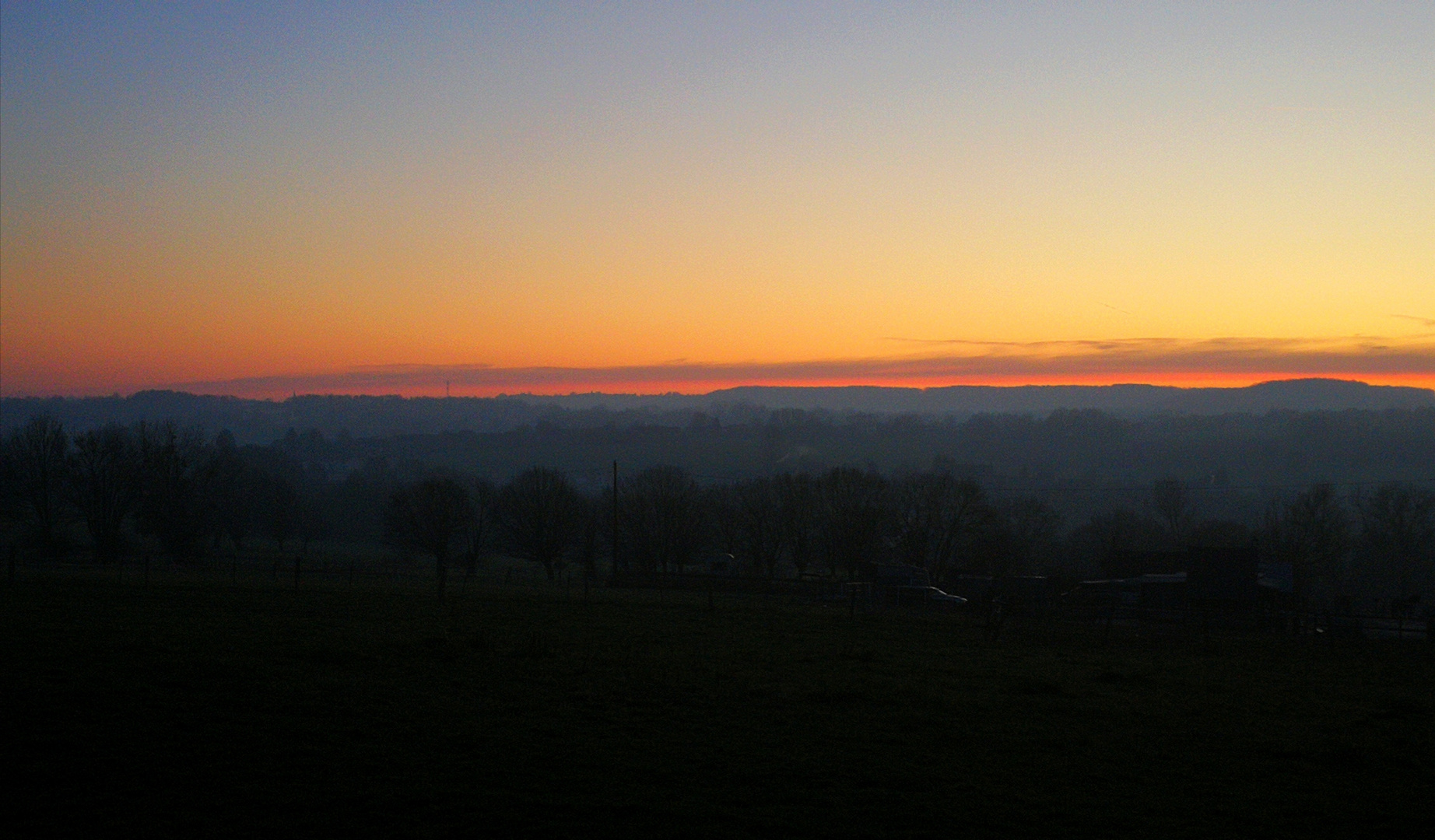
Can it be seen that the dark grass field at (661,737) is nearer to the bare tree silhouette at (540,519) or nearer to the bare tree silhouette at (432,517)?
the bare tree silhouette at (432,517)

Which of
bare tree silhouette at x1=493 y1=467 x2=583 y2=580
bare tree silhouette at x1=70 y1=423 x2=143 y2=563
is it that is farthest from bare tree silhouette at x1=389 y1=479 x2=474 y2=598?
bare tree silhouette at x1=70 y1=423 x2=143 y2=563

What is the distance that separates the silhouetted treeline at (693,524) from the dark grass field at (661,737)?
44.7m

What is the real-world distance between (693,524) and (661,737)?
66.8 m

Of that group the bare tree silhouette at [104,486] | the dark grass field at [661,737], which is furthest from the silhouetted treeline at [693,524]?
the dark grass field at [661,737]

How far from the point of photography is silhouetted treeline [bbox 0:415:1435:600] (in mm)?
70000

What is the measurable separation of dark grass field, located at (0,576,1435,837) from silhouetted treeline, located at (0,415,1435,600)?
44706 millimetres

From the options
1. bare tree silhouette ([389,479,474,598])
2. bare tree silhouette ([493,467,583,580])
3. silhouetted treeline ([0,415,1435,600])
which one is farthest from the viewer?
bare tree silhouette ([493,467,583,580])

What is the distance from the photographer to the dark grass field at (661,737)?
858 centimetres

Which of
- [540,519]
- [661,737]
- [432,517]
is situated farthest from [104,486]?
[661,737]

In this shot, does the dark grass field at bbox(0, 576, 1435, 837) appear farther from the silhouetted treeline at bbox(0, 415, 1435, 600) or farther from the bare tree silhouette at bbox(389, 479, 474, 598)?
the bare tree silhouette at bbox(389, 479, 474, 598)

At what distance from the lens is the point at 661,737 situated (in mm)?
11617

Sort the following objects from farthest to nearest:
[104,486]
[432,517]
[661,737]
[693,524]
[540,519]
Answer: [693,524] → [540,519] → [104,486] → [432,517] → [661,737]

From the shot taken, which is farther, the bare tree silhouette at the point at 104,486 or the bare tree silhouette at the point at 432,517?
the bare tree silhouette at the point at 104,486

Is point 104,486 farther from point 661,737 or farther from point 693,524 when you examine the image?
point 661,737
